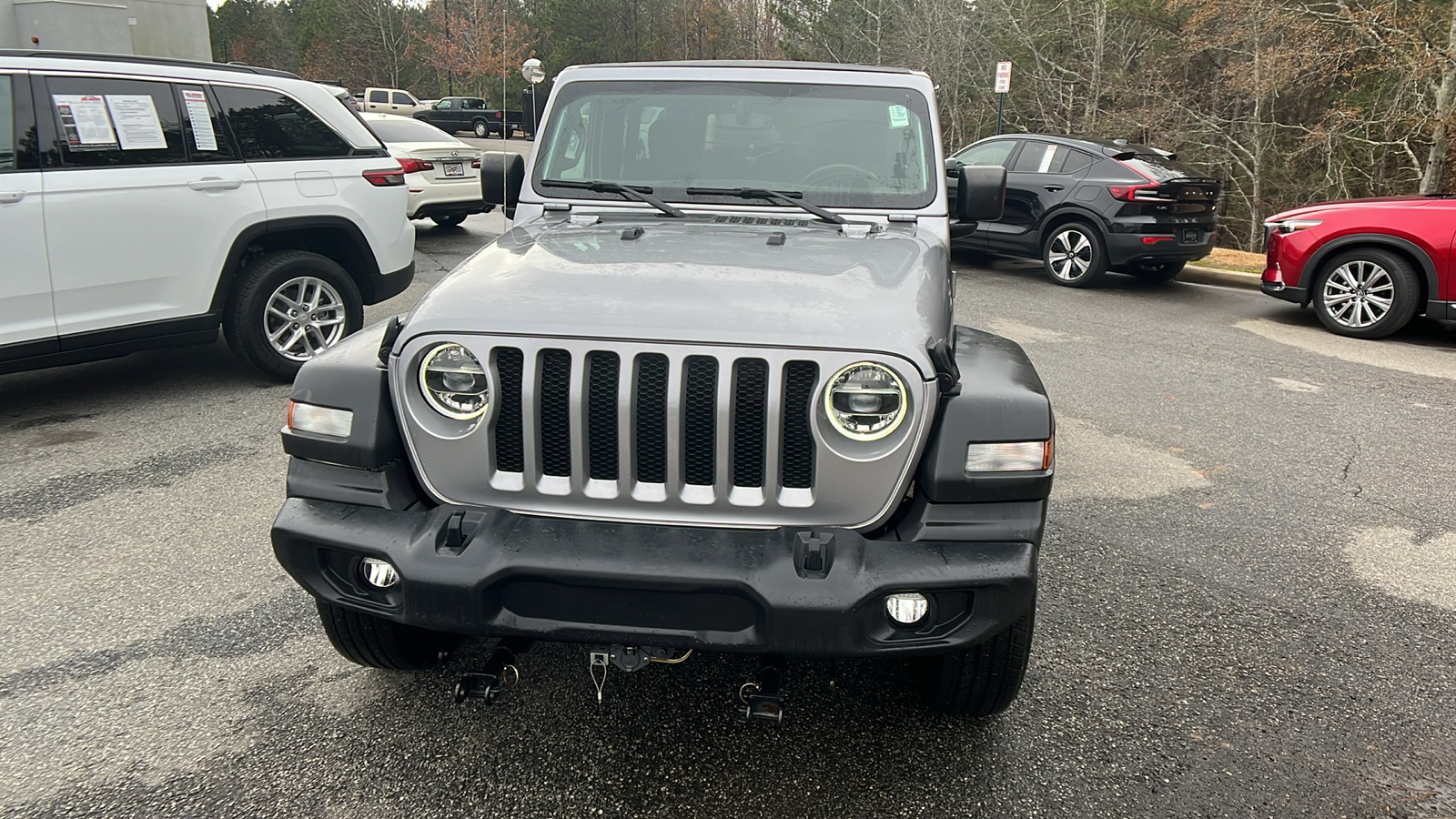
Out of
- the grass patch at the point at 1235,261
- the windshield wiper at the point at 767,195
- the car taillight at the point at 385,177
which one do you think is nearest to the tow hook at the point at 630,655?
the windshield wiper at the point at 767,195

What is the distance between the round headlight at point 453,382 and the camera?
2377 millimetres

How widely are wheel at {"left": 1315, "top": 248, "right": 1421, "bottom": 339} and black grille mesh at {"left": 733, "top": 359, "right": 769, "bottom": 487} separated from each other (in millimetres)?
7795

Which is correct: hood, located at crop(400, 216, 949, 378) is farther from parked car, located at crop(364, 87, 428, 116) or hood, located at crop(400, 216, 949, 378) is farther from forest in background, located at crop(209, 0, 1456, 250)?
parked car, located at crop(364, 87, 428, 116)

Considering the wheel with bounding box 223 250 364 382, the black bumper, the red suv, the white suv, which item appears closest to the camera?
the black bumper

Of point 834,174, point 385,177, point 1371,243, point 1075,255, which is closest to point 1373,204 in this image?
point 1371,243

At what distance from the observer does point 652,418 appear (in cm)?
233

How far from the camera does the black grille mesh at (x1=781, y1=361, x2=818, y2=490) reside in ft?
7.48

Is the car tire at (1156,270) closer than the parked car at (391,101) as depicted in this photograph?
Yes

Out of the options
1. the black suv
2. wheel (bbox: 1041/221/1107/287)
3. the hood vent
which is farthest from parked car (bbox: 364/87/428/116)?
the hood vent

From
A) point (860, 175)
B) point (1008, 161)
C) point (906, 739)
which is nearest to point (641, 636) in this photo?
point (906, 739)

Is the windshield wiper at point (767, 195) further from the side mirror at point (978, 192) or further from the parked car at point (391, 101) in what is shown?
the parked car at point (391, 101)

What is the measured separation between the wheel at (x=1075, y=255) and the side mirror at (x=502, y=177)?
777cm

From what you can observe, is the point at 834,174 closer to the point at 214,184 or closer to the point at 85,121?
the point at 214,184

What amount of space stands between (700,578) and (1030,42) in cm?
2286
